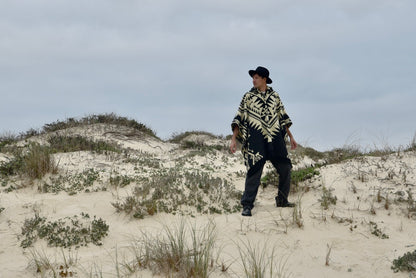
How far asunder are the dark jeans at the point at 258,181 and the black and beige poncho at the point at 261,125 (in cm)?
7

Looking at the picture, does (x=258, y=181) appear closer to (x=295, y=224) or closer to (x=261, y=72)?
(x=295, y=224)

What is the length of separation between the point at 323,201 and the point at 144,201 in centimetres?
306

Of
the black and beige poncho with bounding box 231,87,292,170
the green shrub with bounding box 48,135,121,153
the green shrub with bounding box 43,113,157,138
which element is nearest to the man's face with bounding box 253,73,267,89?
the black and beige poncho with bounding box 231,87,292,170

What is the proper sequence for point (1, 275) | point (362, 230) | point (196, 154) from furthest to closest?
point (196, 154) → point (362, 230) → point (1, 275)

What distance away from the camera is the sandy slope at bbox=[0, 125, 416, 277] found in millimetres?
5395

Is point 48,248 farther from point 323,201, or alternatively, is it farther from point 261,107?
point 323,201

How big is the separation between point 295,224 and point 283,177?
106cm

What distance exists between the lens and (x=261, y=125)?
7.04 meters

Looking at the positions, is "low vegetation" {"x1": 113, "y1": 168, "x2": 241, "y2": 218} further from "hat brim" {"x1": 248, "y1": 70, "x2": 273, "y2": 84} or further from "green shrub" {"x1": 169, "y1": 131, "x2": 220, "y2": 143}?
"green shrub" {"x1": 169, "y1": 131, "x2": 220, "y2": 143}

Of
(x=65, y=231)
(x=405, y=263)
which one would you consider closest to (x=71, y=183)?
(x=65, y=231)

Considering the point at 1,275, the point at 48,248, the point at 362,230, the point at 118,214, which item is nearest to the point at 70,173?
the point at 118,214

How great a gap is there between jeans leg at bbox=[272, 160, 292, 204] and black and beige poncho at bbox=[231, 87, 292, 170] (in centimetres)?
10

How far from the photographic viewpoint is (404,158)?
29.3ft

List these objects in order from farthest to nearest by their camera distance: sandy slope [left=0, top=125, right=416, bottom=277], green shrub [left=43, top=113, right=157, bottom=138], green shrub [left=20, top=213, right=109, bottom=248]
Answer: green shrub [left=43, top=113, right=157, bottom=138]
green shrub [left=20, top=213, right=109, bottom=248]
sandy slope [left=0, top=125, right=416, bottom=277]
